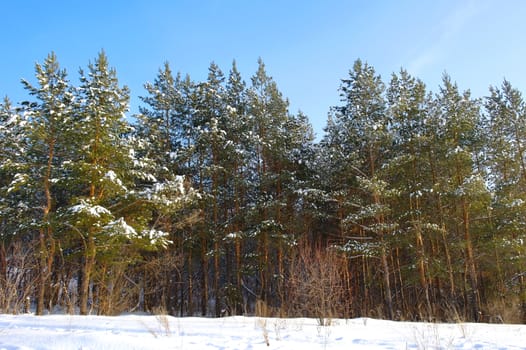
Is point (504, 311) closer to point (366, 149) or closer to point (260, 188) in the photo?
point (366, 149)

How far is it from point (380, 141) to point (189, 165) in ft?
33.6

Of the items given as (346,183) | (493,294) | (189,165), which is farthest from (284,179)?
(493,294)

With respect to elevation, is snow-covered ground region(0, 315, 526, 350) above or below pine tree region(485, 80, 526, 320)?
below

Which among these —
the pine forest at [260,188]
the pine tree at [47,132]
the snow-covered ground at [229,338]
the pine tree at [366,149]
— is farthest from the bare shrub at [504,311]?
the pine tree at [47,132]

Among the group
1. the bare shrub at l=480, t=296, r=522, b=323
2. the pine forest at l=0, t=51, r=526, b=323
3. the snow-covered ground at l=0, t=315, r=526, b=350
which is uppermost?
the pine forest at l=0, t=51, r=526, b=323

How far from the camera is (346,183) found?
66.2 ft

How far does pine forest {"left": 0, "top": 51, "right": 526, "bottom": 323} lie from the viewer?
15.1 metres

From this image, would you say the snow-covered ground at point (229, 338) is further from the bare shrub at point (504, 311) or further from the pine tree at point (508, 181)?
the pine tree at point (508, 181)

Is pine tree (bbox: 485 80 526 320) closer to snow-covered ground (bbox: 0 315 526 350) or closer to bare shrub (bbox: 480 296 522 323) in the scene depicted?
bare shrub (bbox: 480 296 522 323)

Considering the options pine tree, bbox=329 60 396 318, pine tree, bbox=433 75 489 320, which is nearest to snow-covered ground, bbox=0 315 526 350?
pine tree, bbox=329 60 396 318

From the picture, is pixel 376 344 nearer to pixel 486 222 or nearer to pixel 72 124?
pixel 72 124

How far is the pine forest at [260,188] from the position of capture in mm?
15133

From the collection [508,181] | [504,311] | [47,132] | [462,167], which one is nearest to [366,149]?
Answer: [462,167]

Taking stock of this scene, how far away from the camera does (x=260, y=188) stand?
21000mm
